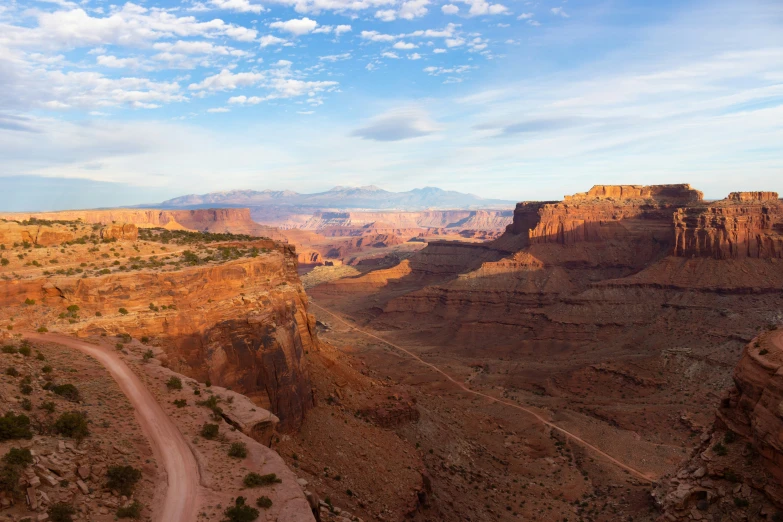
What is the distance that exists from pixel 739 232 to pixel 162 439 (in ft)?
254

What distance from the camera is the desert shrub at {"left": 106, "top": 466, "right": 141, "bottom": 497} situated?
14867 mm

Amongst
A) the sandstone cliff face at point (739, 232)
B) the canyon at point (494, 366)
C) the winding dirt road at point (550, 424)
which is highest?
the sandstone cliff face at point (739, 232)

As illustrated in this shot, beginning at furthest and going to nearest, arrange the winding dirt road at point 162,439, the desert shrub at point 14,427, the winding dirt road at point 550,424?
the winding dirt road at point 550,424 < the winding dirt road at point 162,439 < the desert shrub at point 14,427

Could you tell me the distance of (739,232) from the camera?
7194 centimetres

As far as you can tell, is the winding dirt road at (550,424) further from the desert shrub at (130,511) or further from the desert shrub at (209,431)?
the desert shrub at (130,511)

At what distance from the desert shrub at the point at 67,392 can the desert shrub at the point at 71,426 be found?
219 cm

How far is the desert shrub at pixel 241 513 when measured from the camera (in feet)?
48.8

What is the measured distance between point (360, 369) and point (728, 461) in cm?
2658

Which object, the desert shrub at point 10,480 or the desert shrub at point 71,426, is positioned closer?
the desert shrub at point 10,480

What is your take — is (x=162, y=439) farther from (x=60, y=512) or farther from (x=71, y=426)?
(x=60, y=512)

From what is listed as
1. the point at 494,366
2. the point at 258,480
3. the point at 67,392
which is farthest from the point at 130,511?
the point at 494,366

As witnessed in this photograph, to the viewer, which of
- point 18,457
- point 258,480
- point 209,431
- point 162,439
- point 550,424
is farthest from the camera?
point 550,424

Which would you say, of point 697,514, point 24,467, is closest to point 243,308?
point 24,467

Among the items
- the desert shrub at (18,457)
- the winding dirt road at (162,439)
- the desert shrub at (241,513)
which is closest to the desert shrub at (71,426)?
the desert shrub at (18,457)
